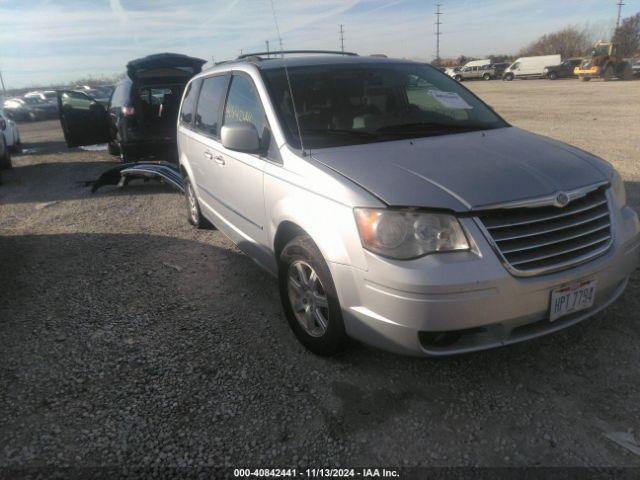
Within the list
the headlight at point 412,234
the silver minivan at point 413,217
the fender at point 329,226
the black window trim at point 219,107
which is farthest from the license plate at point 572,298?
the black window trim at point 219,107

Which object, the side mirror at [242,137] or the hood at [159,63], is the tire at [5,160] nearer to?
the hood at [159,63]

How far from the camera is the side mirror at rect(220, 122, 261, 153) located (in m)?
3.13

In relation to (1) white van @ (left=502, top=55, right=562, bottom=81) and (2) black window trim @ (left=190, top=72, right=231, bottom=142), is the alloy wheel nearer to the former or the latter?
(2) black window trim @ (left=190, top=72, right=231, bottom=142)

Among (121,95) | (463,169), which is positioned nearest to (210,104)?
(463,169)

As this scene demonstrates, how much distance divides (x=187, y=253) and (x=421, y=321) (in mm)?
3260

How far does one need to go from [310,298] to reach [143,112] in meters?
7.11

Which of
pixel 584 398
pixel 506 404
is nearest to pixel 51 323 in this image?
pixel 506 404

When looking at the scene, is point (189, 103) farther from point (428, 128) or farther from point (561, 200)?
point (561, 200)

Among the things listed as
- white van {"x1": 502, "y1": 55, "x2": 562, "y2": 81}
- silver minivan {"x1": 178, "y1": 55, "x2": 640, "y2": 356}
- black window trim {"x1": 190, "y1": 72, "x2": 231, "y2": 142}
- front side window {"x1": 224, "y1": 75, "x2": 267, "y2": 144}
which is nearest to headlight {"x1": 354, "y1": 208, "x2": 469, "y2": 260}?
silver minivan {"x1": 178, "y1": 55, "x2": 640, "y2": 356}

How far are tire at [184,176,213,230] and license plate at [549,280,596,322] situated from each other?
389 cm

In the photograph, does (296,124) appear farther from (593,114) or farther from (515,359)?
(593,114)

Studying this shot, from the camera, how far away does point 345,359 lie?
→ 2898 mm

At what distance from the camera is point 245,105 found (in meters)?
3.64

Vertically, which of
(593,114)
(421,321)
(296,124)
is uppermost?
(296,124)
